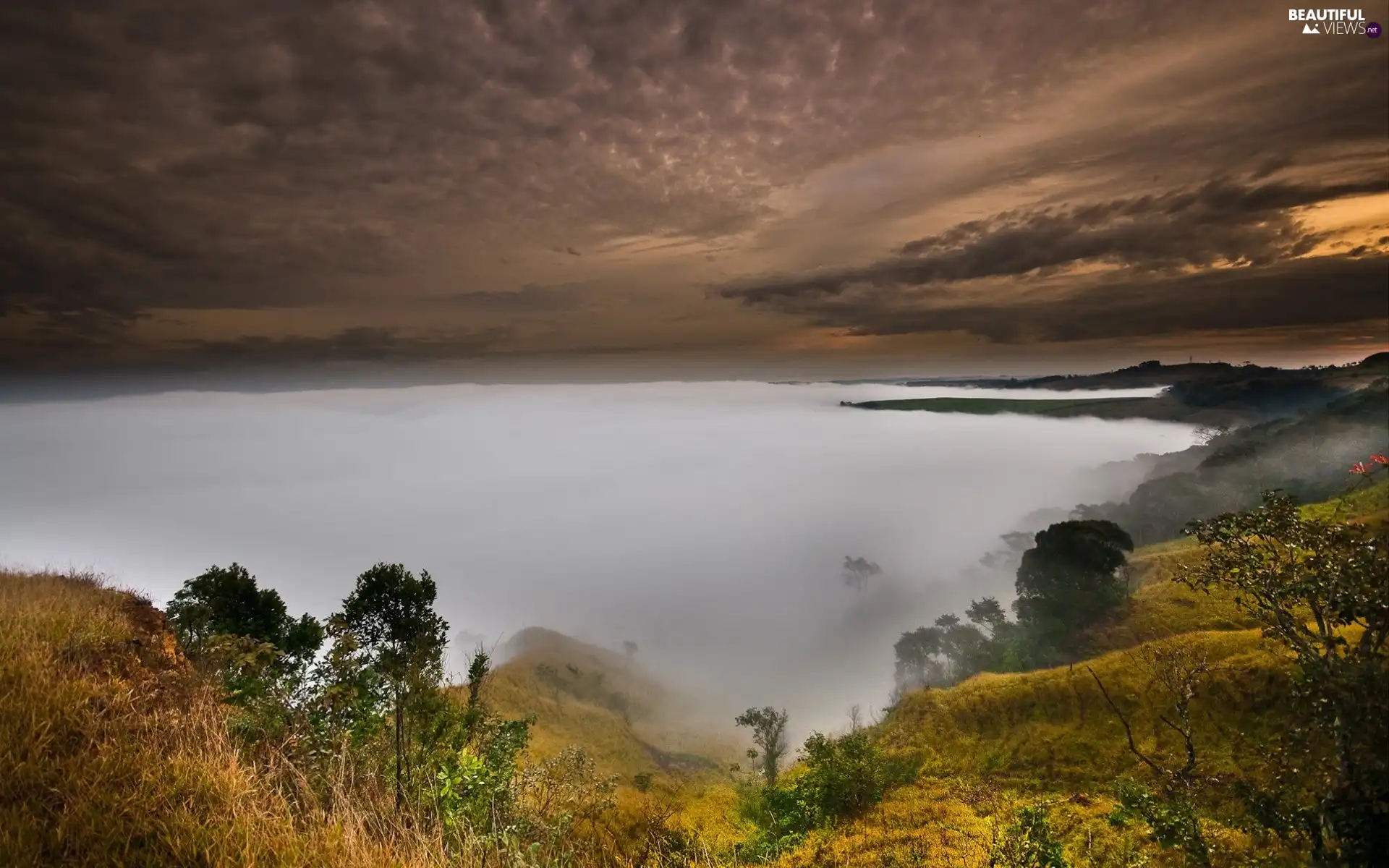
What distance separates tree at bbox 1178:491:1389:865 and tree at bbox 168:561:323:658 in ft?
142

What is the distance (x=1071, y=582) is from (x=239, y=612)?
78.9 m

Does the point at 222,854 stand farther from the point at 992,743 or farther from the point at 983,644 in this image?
the point at 983,644

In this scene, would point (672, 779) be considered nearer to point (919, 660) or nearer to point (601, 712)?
point (601, 712)

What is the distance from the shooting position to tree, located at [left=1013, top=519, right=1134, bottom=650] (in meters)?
63.1

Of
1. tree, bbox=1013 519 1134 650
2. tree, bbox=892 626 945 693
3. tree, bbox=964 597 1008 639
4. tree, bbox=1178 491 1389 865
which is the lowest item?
tree, bbox=892 626 945 693

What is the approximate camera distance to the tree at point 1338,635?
7.49 meters

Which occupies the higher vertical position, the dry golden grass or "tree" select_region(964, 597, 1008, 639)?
the dry golden grass

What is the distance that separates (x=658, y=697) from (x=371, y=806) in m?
146

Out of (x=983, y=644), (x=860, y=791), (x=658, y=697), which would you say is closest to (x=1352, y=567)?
(x=860, y=791)

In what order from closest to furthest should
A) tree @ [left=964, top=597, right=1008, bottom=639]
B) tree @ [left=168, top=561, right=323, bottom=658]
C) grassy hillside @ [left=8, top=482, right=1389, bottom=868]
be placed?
grassy hillside @ [left=8, top=482, right=1389, bottom=868] < tree @ [left=168, top=561, right=323, bottom=658] < tree @ [left=964, top=597, right=1008, bottom=639]

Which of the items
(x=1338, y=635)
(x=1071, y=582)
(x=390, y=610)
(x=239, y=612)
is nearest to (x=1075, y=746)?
(x=1338, y=635)

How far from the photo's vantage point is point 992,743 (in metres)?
39.9

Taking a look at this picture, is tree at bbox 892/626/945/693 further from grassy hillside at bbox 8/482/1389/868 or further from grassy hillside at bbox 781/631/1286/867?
grassy hillside at bbox 781/631/1286/867

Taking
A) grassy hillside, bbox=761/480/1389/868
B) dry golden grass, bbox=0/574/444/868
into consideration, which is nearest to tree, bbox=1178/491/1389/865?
grassy hillside, bbox=761/480/1389/868
